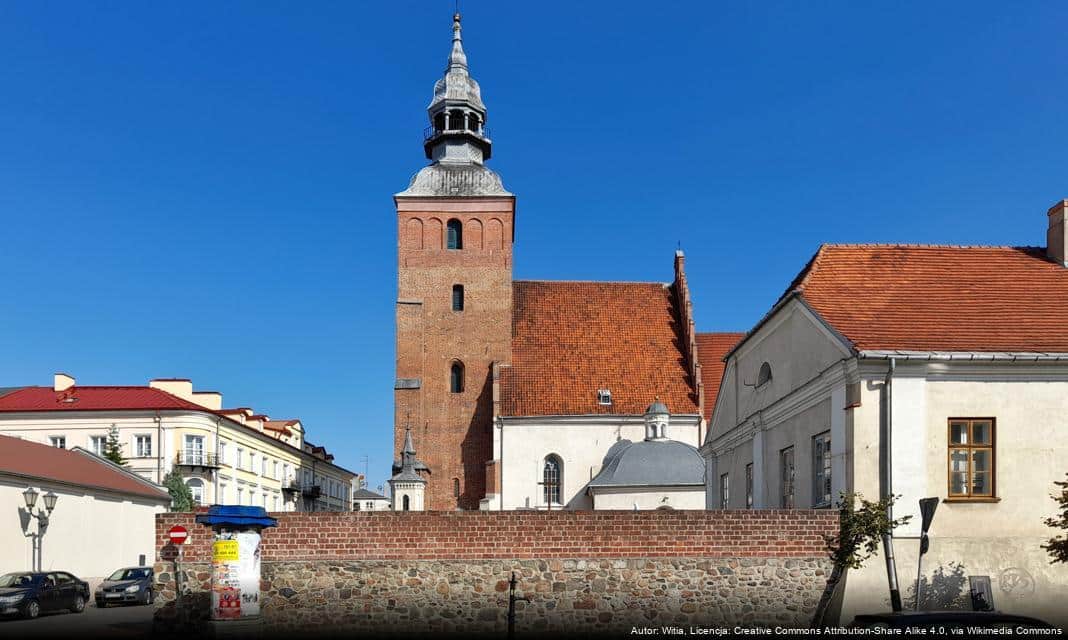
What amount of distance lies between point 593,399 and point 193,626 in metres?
29.3

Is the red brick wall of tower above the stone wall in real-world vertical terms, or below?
above

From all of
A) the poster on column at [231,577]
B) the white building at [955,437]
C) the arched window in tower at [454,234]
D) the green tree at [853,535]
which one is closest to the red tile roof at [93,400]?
the arched window in tower at [454,234]

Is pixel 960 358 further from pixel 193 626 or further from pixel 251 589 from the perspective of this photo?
pixel 193 626

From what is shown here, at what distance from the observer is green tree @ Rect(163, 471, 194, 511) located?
1869 inches

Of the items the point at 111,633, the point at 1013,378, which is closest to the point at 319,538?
the point at 111,633

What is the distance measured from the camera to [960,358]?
18422 mm

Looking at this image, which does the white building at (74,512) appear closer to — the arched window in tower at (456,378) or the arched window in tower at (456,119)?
the arched window in tower at (456,378)

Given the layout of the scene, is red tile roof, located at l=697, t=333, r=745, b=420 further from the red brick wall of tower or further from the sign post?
the sign post

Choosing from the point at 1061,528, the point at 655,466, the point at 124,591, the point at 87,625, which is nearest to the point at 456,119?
the point at 655,466

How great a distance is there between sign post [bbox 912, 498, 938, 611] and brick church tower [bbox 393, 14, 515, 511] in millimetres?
29601

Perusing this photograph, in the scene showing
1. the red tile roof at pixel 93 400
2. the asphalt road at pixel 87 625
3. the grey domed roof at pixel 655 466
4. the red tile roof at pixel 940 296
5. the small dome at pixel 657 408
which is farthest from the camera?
the red tile roof at pixel 93 400

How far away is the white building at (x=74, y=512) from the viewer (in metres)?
31.8

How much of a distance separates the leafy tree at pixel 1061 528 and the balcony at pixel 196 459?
138 ft

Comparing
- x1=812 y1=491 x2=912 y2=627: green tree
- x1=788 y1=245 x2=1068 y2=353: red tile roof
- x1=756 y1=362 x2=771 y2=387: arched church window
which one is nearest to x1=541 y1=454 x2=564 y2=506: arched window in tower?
x1=756 y1=362 x2=771 y2=387: arched church window
